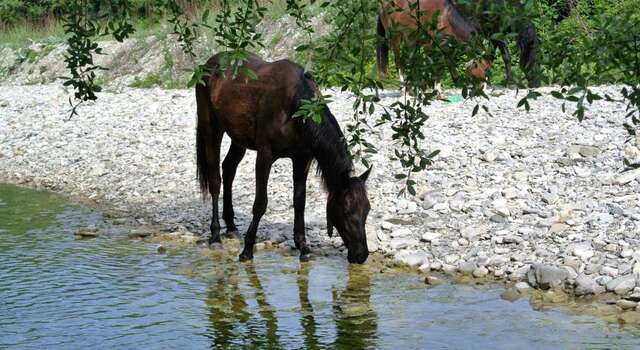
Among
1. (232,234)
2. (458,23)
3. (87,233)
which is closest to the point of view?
(232,234)

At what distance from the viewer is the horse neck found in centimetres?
809

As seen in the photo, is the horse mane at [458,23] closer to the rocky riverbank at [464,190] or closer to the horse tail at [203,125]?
the rocky riverbank at [464,190]

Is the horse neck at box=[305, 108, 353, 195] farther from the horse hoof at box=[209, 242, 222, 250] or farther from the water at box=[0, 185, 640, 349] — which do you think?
the horse hoof at box=[209, 242, 222, 250]

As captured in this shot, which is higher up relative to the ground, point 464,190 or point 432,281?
point 464,190

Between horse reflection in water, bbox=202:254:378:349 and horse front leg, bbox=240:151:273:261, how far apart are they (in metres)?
0.40

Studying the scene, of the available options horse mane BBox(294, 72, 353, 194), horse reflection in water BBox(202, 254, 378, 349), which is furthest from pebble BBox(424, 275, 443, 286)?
horse mane BBox(294, 72, 353, 194)

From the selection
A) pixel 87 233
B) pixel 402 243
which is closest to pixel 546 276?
pixel 402 243

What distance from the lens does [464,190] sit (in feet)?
32.3

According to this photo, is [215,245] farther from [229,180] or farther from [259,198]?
[259,198]

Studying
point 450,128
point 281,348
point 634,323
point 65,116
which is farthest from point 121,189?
point 634,323

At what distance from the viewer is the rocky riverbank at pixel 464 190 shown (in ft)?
26.4

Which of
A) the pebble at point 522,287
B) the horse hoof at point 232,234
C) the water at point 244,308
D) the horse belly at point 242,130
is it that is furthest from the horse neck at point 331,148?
the horse hoof at point 232,234

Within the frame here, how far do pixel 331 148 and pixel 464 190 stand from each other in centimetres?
222

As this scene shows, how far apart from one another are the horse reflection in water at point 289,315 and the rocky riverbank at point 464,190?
925 mm
